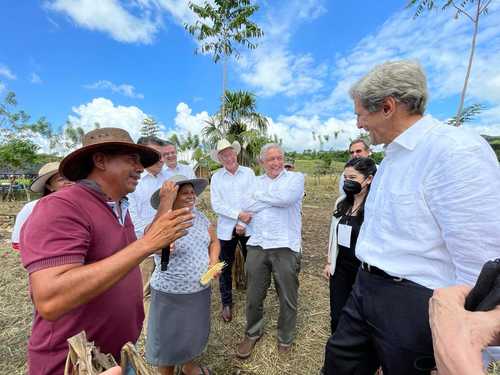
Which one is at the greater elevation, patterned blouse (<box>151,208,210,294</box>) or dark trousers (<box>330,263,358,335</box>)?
patterned blouse (<box>151,208,210,294</box>)

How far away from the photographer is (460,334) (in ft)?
2.24

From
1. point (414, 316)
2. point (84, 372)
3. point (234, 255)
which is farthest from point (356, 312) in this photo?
point (234, 255)

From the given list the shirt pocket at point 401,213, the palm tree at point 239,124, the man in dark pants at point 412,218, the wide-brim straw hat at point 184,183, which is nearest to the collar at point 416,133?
the man in dark pants at point 412,218

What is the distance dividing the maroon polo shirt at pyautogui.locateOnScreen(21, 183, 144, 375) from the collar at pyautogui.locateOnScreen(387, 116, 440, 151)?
59.0 inches

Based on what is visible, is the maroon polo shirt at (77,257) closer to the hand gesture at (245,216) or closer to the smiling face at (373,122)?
the smiling face at (373,122)

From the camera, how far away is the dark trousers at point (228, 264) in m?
3.41

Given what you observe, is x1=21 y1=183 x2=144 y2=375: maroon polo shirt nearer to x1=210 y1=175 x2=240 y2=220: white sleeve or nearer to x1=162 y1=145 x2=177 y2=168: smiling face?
x1=210 y1=175 x2=240 y2=220: white sleeve

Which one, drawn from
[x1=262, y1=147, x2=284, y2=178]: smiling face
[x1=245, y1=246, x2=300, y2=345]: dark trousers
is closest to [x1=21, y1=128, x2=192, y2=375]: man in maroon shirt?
[x1=245, y1=246, x2=300, y2=345]: dark trousers

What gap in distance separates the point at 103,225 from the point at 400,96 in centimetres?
158

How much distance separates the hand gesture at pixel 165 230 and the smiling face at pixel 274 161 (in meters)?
1.83

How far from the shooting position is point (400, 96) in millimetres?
1333

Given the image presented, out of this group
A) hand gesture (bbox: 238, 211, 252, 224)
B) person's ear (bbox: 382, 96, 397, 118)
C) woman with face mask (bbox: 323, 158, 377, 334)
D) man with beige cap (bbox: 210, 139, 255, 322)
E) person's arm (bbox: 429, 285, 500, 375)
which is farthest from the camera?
man with beige cap (bbox: 210, 139, 255, 322)

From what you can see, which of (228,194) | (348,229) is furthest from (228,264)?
(348,229)

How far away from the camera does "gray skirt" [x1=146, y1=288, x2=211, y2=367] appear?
209 centimetres
